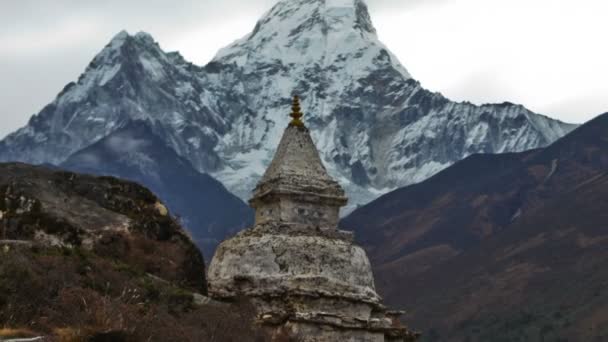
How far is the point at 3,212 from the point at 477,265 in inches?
4725

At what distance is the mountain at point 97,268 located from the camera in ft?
81.2

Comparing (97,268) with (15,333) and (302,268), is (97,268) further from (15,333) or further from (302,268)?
(302,268)

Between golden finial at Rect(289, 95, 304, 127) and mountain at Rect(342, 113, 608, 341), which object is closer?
golden finial at Rect(289, 95, 304, 127)

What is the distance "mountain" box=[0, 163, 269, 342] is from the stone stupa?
3.06ft

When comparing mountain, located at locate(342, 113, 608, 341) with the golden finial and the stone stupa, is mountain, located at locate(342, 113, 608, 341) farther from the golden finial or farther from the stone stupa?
the stone stupa

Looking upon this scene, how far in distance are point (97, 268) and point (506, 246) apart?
126m

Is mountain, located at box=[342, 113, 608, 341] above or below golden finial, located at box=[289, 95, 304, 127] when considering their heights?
above

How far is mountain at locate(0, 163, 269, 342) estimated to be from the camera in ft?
81.2

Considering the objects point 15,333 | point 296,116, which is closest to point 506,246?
point 296,116

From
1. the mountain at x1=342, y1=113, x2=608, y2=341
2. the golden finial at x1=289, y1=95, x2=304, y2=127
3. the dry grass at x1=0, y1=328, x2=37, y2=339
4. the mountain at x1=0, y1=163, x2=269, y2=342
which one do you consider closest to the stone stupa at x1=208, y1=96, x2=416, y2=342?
the mountain at x1=0, y1=163, x2=269, y2=342

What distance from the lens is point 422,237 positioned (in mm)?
177250

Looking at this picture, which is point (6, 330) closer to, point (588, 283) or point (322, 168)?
point (322, 168)

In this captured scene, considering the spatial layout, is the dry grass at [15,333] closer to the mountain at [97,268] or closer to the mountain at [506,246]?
the mountain at [97,268]

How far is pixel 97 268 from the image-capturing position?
94.7 feet
